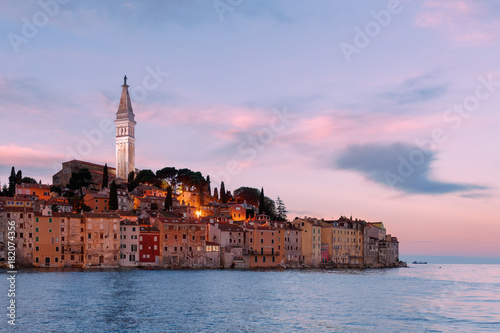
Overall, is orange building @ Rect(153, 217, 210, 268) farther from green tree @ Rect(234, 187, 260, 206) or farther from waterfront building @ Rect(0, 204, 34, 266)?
green tree @ Rect(234, 187, 260, 206)

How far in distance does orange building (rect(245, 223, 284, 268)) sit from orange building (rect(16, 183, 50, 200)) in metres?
37.2

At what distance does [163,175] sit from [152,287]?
238 feet

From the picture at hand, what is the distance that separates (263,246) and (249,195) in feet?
139

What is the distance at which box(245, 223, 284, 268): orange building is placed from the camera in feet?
284

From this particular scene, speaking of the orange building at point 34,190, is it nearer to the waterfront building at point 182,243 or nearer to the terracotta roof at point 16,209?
the terracotta roof at point 16,209

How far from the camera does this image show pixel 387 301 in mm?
42406

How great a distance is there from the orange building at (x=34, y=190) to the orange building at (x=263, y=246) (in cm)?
3718

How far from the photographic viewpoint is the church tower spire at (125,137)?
137 meters

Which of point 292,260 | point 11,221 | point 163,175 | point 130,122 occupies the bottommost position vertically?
point 292,260

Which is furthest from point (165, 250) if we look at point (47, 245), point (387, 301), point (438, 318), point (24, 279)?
point (438, 318)

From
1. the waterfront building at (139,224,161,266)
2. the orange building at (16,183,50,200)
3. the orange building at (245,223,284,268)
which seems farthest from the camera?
the orange building at (16,183,50,200)

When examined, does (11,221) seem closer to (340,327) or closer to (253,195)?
(340,327)

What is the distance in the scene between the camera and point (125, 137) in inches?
5463

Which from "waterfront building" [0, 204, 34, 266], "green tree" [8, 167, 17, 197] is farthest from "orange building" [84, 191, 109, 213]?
"waterfront building" [0, 204, 34, 266]
